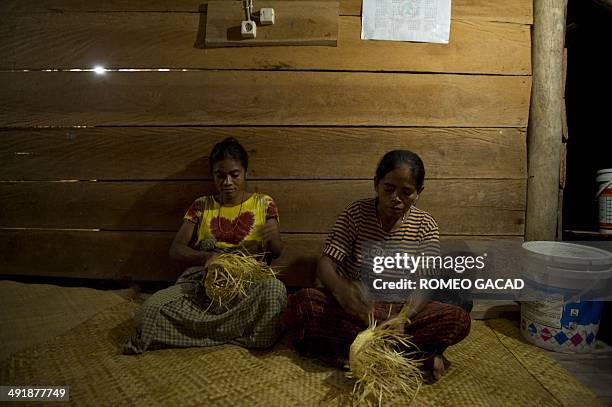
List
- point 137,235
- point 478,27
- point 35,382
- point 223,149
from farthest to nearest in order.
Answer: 1. point 137,235
2. point 478,27
3. point 223,149
4. point 35,382

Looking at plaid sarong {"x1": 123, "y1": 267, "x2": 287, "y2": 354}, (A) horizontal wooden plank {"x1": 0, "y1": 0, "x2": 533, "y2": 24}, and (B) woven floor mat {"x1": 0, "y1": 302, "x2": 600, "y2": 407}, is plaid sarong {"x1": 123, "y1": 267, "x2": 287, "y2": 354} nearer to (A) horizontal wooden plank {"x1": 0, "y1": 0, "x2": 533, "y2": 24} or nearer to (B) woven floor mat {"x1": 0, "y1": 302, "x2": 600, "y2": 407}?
(B) woven floor mat {"x1": 0, "y1": 302, "x2": 600, "y2": 407}

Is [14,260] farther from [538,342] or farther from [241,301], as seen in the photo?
[538,342]

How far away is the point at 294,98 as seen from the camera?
8.20 ft

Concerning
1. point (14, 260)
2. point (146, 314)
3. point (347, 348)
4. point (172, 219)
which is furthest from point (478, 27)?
point (14, 260)

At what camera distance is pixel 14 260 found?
273 cm

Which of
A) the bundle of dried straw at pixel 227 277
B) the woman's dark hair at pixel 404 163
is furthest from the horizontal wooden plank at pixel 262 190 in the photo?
the woman's dark hair at pixel 404 163

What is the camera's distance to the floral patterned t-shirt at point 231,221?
224cm

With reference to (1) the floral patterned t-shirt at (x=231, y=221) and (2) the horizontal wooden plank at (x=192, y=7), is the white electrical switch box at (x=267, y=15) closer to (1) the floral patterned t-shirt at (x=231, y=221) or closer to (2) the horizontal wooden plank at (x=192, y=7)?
(2) the horizontal wooden plank at (x=192, y=7)

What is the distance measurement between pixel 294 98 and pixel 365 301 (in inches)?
63.8

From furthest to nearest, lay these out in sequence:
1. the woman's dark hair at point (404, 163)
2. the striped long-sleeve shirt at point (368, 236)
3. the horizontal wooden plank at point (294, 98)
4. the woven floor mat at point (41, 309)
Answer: the horizontal wooden plank at point (294, 98)
the woven floor mat at point (41, 309)
the striped long-sleeve shirt at point (368, 236)
the woman's dark hair at point (404, 163)

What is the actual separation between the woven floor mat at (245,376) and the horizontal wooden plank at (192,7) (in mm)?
2430

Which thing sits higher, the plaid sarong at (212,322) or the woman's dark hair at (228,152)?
the woman's dark hair at (228,152)

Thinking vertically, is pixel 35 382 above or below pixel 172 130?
below

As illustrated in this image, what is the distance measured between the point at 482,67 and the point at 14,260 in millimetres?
4222
